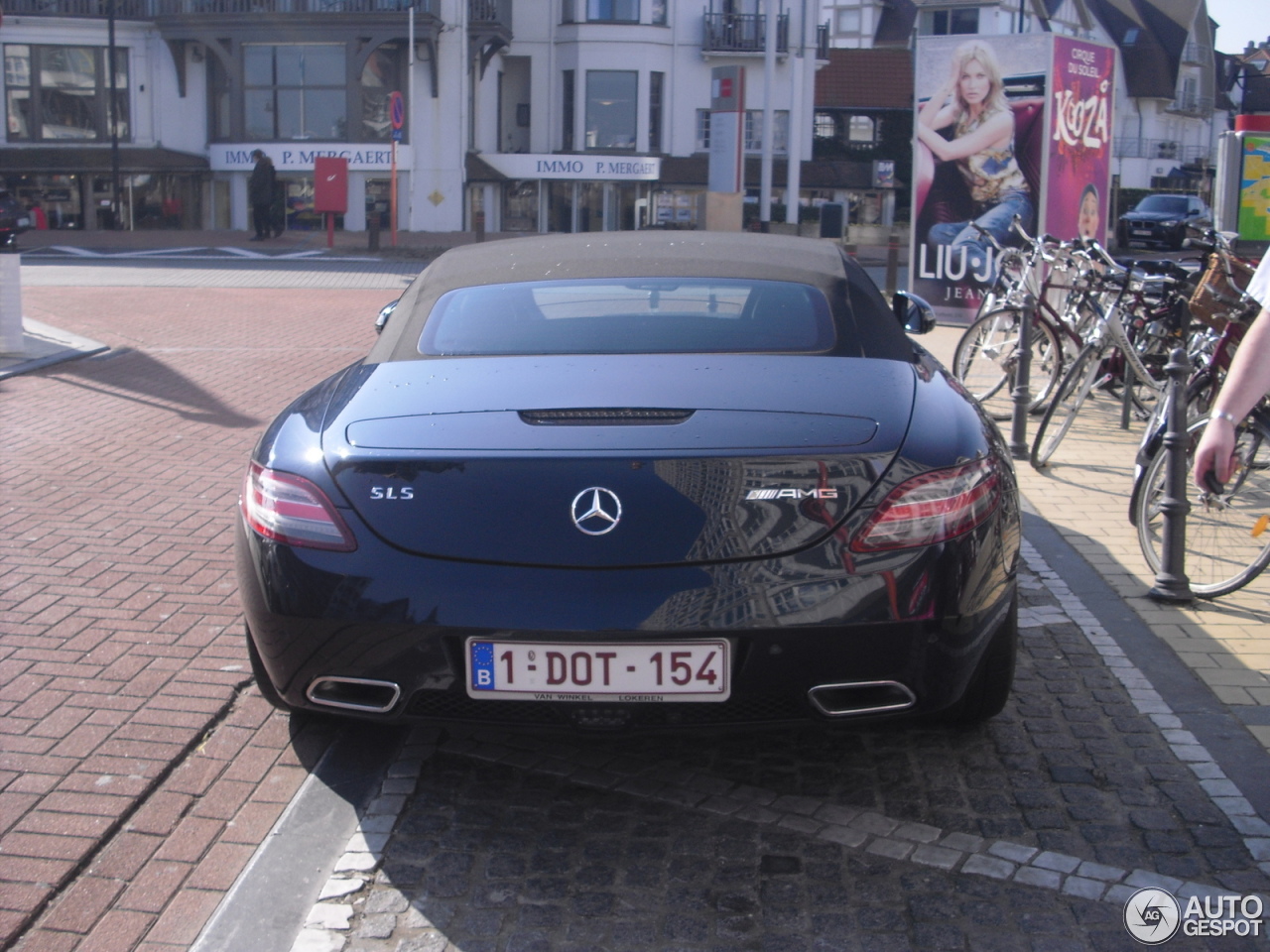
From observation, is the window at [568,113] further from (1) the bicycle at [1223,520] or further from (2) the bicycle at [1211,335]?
(1) the bicycle at [1223,520]

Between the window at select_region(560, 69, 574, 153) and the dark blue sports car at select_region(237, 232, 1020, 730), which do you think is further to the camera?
the window at select_region(560, 69, 574, 153)

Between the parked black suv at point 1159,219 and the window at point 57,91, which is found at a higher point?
the window at point 57,91

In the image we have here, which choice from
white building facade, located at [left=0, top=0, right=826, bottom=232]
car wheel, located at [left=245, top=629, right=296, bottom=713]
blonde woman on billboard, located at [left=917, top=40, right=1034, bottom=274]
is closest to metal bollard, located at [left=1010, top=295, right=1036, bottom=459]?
car wheel, located at [left=245, top=629, right=296, bottom=713]

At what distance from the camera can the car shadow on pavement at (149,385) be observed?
9.02 metres

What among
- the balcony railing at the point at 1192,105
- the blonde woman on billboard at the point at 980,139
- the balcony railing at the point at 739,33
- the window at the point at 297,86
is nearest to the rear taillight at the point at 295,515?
the blonde woman on billboard at the point at 980,139

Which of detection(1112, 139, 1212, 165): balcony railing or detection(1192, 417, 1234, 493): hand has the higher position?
detection(1112, 139, 1212, 165): balcony railing

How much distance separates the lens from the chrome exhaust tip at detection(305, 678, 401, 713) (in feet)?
10.4

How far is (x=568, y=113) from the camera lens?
39.4 meters

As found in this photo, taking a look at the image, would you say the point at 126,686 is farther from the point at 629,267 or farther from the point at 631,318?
the point at 629,267

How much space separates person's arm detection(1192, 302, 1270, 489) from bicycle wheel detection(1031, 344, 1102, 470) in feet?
14.3

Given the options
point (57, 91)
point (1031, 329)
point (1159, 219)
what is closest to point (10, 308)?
point (1031, 329)

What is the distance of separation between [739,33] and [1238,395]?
39620 millimetres

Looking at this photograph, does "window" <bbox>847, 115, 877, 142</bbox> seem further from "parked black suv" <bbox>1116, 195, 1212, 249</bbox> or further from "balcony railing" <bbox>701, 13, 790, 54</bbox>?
"parked black suv" <bbox>1116, 195, 1212, 249</bbox>

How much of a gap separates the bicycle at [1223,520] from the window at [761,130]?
1490 inches
